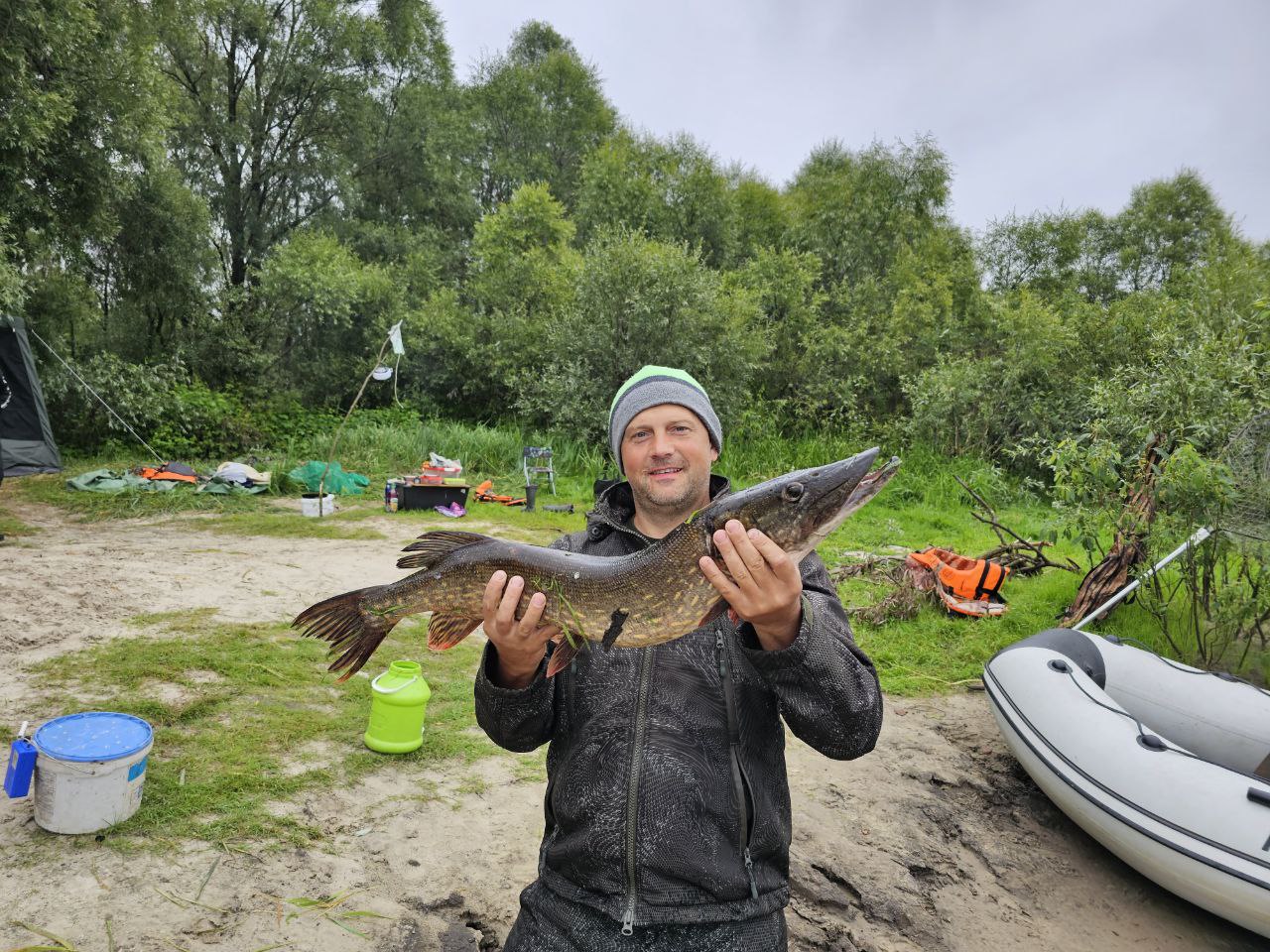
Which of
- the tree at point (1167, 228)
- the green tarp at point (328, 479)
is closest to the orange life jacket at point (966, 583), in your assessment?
the green tarp at point (328, 479)

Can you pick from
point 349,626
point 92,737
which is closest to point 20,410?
point 92,737

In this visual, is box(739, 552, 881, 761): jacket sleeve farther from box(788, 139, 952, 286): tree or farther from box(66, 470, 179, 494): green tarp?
box(788, 139, 952, 286): tree

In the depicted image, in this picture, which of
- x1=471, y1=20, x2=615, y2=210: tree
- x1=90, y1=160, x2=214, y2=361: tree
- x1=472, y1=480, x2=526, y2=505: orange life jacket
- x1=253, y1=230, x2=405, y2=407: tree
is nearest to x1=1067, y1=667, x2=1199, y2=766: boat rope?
x1=472, y1=480, x2=526, y2=505: orange life jacket

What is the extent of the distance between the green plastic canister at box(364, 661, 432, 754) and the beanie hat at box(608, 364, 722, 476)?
2185mm

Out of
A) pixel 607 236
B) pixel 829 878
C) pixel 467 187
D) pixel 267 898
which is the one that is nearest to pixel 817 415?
pixel 607 236

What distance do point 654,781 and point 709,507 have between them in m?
0.68

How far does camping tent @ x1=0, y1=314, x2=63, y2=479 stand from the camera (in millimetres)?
9422

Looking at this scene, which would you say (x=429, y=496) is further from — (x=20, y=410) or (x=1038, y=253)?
(x=1038, y=253)

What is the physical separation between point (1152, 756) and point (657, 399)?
9.83ft

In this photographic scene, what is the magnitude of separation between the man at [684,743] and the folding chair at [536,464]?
10399mm

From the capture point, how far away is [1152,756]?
3381mm

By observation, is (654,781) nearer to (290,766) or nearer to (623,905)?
(623,905)

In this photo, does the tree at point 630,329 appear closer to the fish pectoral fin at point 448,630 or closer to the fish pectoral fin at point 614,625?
the fish pectoral fin at point 448,630

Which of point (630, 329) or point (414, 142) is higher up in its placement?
point (414, 142)
